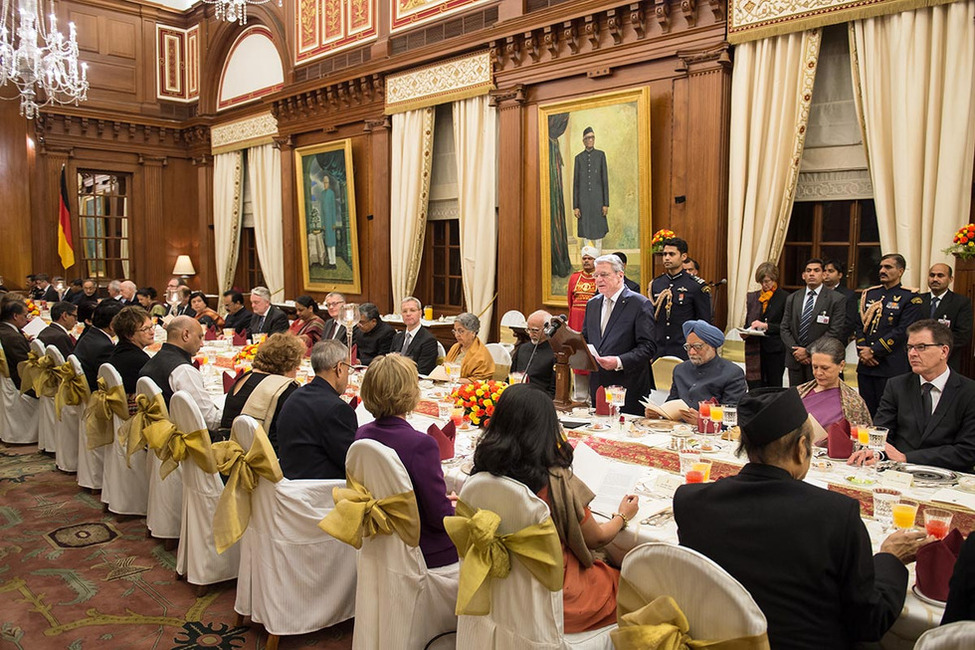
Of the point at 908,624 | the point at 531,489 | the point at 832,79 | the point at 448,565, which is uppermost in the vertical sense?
the point at 832,79

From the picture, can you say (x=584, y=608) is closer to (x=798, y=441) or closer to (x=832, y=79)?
(x=798, y=441)

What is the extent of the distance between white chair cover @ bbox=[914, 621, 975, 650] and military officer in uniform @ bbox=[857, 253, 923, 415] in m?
4.41

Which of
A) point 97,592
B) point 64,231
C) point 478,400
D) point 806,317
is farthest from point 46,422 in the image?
point 64,231

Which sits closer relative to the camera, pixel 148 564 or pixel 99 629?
pixel 99 629

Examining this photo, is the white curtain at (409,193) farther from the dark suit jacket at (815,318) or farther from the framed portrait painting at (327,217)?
the dark suit jacket at (815,318)

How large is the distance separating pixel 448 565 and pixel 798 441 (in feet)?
4.79

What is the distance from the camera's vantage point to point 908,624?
190 centimetres

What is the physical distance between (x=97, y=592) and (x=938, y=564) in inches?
150

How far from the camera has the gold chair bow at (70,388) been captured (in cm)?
515

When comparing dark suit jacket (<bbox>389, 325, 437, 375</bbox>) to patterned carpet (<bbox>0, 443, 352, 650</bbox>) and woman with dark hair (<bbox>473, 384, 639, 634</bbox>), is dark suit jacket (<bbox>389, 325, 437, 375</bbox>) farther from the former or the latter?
woman with dark hair (<bbox>473, 384, 639, 634</bbox>)

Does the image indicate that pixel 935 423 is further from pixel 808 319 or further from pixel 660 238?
pixel 660 238

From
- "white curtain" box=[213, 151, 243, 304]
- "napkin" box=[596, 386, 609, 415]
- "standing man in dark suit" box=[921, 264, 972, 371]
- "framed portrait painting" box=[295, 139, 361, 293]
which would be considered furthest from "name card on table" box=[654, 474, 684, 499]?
"white curtain" box=[213, 151, 243, 304]

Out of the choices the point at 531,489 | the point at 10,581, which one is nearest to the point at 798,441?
the point at 531,489

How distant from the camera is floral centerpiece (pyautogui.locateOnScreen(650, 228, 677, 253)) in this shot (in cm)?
684
